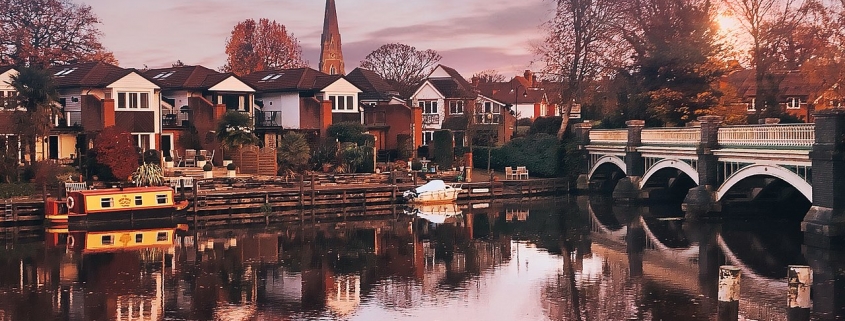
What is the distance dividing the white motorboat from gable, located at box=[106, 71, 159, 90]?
1755cm

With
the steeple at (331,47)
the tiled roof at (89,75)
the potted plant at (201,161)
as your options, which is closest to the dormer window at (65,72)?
the tiled roof at (89,75)

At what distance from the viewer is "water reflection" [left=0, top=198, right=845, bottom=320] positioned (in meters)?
24.1

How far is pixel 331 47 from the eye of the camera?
443 feet

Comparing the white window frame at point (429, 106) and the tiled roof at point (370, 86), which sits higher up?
the tiled roof at point (370, 86)

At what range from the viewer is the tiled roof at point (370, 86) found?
77137mm

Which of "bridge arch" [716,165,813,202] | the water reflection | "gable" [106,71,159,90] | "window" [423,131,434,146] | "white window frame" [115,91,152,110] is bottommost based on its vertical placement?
the water reflection

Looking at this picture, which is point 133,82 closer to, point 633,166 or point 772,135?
point 633,166

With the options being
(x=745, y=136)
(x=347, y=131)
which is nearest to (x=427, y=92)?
(x=347, y=131)

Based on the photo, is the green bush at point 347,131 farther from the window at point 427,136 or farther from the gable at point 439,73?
the gable at point 439,73

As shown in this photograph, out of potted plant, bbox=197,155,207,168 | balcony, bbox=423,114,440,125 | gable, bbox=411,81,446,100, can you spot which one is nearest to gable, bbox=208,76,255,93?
potted plant, bbox=197,155,207,168

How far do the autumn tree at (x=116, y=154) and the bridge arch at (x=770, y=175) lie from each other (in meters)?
30.1

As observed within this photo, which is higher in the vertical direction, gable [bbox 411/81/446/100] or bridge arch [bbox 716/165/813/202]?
gable [bbox 411/81/446/100]

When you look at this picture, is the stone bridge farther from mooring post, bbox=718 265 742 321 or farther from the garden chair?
the garden chair

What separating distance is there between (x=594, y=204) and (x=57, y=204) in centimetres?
2864
